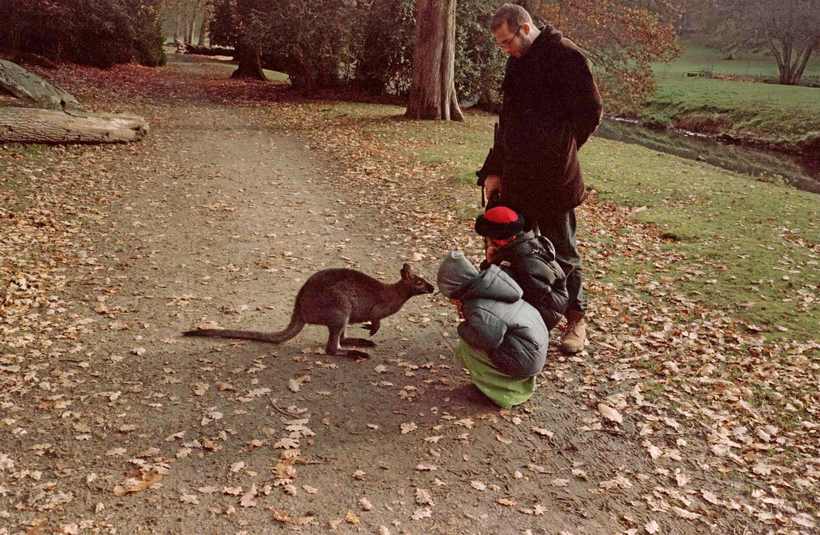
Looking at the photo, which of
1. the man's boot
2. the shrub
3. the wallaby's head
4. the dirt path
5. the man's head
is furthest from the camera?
the shrub

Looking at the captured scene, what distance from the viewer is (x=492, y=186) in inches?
238

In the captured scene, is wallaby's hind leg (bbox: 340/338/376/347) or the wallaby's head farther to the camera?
wallaby's hind leg (bbox: 340/338/376/347)

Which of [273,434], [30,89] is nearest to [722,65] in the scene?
[30,89]

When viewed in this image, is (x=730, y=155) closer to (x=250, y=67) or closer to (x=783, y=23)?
(x=250, y=67)

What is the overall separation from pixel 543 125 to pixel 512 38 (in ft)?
2.38

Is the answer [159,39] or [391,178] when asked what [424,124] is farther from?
[159,39]

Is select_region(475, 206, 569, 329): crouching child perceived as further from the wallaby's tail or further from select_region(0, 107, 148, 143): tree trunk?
select_region(0, 107, 148, 143): tree trunk

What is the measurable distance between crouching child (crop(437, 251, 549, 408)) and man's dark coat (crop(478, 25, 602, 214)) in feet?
2.90

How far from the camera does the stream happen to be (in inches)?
787

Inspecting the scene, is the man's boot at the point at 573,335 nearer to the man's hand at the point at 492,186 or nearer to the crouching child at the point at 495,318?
the crouching child at the point at 495,318

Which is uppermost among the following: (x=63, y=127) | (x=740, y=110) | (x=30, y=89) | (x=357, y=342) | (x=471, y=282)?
(x=740, y=110)

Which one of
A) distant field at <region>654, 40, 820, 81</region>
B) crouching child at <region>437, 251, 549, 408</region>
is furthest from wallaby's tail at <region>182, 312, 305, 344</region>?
distant field at <region>654, 40, 820, 81</region>

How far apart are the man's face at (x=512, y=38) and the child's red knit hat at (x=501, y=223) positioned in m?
1.27

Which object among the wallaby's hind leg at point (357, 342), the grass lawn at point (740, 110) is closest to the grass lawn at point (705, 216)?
the wallaby's hind leg at point (357, 342)
